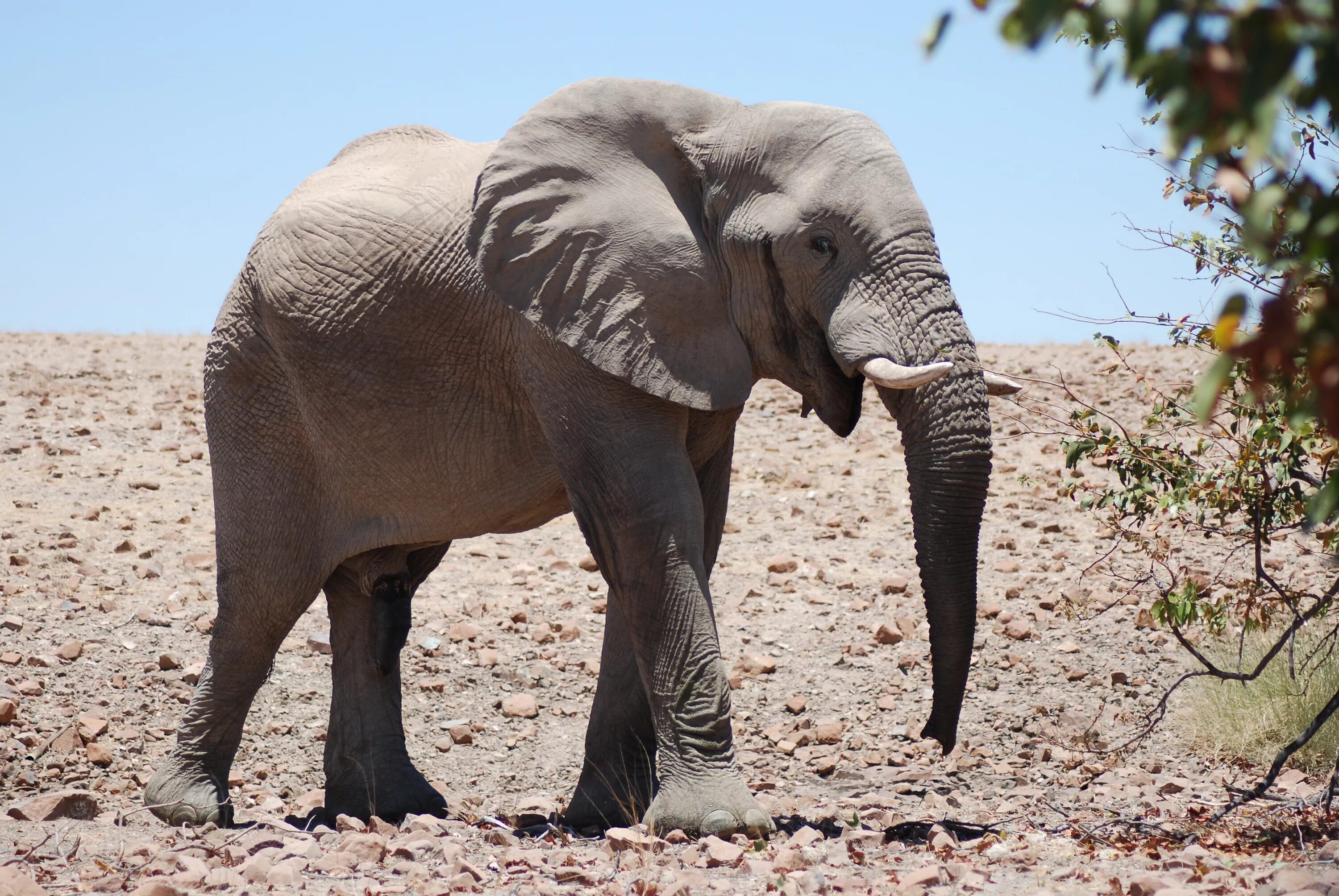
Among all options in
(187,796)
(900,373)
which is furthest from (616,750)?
(900,373)

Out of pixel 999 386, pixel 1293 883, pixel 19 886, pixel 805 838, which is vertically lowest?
pixel 19 886

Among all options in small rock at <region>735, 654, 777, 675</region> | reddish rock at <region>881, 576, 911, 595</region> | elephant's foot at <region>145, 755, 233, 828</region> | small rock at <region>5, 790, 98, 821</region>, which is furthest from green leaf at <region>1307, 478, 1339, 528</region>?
reddish rock at <region>881, 576, 911, 595</region>

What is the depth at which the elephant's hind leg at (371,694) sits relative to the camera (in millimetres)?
6664

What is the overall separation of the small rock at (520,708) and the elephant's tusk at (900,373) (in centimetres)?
395

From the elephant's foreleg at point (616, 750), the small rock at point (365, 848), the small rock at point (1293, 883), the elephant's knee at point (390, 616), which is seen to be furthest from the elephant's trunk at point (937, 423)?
the elephant's knee at point (390, 616)

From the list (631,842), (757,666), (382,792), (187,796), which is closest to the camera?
(631,842)

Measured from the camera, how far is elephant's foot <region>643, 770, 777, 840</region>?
4.79m

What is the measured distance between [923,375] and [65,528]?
7749 mm

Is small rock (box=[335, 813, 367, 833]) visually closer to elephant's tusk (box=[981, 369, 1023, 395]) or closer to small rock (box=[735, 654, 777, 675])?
elephant's tusk (box=[981, 369, 1023, 395])

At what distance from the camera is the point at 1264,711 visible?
6383mm

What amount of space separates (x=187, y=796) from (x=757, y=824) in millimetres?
2924

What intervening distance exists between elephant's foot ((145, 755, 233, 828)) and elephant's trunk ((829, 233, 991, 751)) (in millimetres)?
3447

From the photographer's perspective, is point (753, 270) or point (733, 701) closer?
point (753, 270)

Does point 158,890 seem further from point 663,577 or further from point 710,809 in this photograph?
point 663,577
